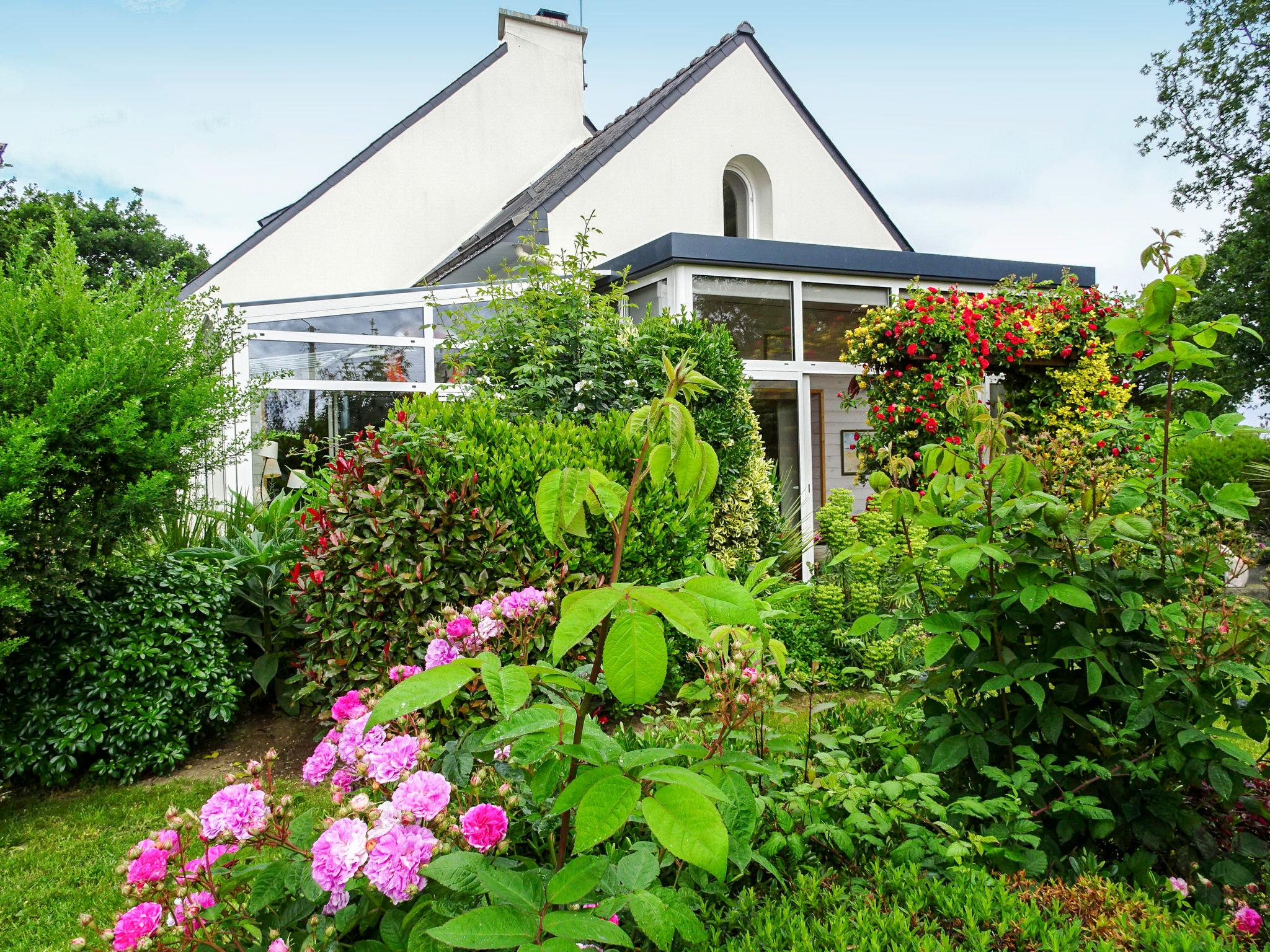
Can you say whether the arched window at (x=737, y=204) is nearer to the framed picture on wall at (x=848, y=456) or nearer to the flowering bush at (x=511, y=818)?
the framed picture on wall at (x=848, y=456)

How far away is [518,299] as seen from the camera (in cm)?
710

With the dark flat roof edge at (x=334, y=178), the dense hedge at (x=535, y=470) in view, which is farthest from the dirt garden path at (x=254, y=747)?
the dark flat roof edge at (x=334, y=178)

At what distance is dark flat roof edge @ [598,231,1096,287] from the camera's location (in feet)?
26.2

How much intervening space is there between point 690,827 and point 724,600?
1.09 ft

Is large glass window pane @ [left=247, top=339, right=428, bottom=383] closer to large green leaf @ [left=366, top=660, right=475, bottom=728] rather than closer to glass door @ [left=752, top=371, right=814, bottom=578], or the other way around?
glass door @ [left=752, top=371, right=814, bottom=578]

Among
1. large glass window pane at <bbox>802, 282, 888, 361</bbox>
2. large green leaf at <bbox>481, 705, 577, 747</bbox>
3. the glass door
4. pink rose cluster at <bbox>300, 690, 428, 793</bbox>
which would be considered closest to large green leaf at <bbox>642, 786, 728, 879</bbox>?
large green leaf at <bbox>481, 705, 577, 747</bbox>

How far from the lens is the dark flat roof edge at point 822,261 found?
798 centimetres

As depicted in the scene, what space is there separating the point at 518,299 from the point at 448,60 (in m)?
9.85

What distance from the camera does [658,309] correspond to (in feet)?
28.2

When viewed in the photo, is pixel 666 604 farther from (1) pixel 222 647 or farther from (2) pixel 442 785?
(1) pixel 222 647

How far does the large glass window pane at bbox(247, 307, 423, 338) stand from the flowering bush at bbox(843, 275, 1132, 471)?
17.3 ft

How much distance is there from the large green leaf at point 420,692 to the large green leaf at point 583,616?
0.20 meters

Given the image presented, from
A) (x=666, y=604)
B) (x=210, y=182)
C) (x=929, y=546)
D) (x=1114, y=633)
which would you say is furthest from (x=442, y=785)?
(x=210, y=182)

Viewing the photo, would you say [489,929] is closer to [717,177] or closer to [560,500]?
[560,500]
